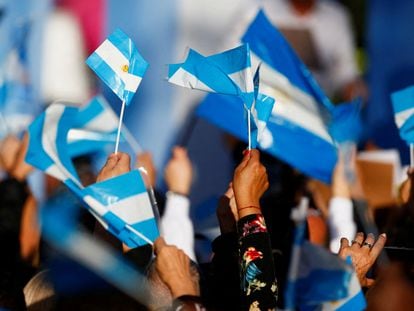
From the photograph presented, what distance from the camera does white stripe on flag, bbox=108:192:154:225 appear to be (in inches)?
139

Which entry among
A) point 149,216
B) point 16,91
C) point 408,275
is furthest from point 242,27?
point 408,275

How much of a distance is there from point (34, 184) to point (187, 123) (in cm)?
116

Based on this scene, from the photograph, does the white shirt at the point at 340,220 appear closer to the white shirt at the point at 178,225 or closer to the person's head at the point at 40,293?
the white shirt at the point at 178,225

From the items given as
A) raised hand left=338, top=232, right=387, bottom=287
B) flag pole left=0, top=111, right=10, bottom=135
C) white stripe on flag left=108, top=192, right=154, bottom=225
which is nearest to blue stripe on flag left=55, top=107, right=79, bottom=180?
white stripe on flag left=108, top=192, right=154, bottom=225

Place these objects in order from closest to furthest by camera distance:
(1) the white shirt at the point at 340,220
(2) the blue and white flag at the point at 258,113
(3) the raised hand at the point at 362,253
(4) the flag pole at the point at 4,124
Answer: (3) the raised hand at the point at 362,253
(2) the blue and white flag at the point at 258,113
(1) the white shirt at the point at 340,220
(4) the flag pole at the point at 4,124

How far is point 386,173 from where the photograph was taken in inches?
191

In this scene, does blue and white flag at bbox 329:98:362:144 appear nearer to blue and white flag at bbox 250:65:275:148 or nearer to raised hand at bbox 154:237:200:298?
blue and white flag at bbox 250:65:275:148

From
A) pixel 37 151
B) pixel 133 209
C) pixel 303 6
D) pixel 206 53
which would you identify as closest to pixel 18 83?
pixel 206 53

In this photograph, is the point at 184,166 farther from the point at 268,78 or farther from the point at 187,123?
the point at 187,123

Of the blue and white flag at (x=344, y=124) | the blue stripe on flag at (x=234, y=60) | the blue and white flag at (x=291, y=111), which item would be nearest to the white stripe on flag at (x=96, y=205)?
the blue stripe on flag at (x=234, y=60)

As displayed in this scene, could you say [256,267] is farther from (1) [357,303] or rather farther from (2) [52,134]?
(2) [52,134]

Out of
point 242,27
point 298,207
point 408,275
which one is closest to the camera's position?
point 408,275

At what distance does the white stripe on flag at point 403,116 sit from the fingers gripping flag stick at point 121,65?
0.99 metres

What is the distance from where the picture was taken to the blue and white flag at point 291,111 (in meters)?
4.45
